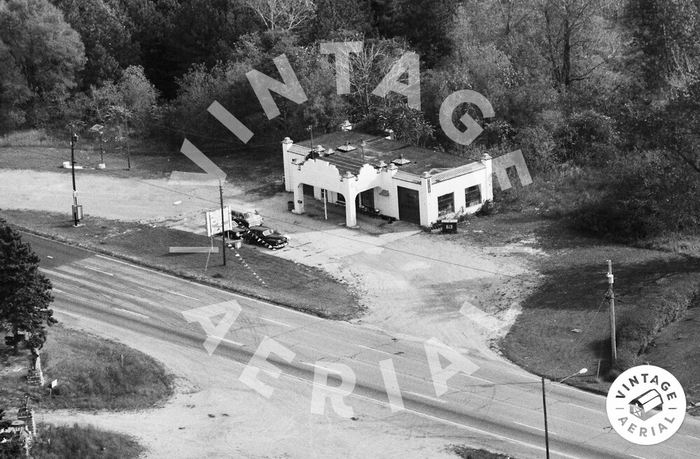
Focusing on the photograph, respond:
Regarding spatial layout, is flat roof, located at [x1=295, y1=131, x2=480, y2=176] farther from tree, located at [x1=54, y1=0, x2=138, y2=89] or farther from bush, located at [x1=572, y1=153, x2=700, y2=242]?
tree, located at [x1=54, y1=0, x2=138, y2=89]

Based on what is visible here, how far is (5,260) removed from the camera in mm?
68125

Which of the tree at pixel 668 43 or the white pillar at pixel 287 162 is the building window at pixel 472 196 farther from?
the white pillar at pixel 287 162

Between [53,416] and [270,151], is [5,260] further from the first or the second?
[270,151]

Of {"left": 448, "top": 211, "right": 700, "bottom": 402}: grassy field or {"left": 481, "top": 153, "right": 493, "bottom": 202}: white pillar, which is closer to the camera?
{"left": 448, "top": 211, "right": 700, "bottom": 402}: grassy field

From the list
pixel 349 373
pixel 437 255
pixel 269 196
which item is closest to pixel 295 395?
pixel 349 373

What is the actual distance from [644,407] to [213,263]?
3645 centimetres

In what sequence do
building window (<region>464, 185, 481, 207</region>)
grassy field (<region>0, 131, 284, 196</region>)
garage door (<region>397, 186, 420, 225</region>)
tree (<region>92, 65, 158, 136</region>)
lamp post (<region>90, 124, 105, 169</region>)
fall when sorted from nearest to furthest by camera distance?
garage door (<region>397, 186, 420, 225</region>), building window (<region>464, 185, 481, 207</region>), grassy field (<region>0, 131, 284, 196</region>), lamp post (<region>90, 124, 105, 169</region>), tree (<region>92, 65, 158, 136</region>)

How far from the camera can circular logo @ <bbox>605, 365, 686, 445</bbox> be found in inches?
2290

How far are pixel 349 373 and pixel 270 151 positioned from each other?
148 feet

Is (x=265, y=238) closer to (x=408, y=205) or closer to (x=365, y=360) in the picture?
(x=408, y=205)

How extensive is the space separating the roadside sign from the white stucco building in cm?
784

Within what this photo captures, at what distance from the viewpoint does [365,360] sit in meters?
69.6

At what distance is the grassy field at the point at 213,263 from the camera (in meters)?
78.2

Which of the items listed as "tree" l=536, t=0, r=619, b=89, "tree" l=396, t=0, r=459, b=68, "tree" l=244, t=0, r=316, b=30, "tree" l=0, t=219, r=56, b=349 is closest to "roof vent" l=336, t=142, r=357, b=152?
"tree" l=536, t=0, r=619, b=89
